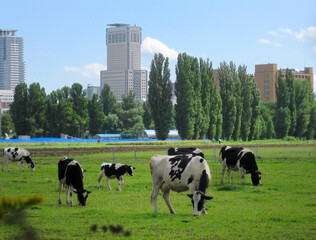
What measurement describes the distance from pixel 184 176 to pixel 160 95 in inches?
2197

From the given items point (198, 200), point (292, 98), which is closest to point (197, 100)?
point (292, 98)

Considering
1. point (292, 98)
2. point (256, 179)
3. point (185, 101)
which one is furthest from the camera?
point (292, 98)

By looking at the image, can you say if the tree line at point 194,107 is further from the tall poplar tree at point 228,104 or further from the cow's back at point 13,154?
the cow's back at point 13,154

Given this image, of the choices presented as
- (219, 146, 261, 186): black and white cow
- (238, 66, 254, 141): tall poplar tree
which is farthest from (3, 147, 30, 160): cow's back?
(238, 66, 254, 141): tall poplar tree

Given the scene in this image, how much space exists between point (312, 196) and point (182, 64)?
5410 centimetres

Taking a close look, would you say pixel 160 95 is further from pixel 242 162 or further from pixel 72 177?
pixel 72 177

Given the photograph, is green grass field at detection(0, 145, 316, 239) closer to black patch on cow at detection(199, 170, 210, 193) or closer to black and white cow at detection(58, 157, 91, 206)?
black and white cow at detection(58, 157, 91, 206)

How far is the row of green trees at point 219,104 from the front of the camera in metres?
66.6

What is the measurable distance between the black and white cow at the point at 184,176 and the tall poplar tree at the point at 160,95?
55.1m

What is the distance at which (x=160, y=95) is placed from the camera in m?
66.0

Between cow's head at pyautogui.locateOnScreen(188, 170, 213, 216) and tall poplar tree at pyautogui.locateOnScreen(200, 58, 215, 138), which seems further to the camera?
tall poplar tree at pyautogui.locateOnScreen(200, 58, 215, 138)

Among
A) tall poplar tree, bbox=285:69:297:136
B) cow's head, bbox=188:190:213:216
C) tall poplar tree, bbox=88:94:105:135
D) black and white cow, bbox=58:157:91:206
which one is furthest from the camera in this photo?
tall poplar tree, bbox=88:94:105:135

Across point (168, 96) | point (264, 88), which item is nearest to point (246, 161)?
point (168, 96)

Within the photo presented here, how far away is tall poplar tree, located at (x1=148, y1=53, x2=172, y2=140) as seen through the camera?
6638cm
